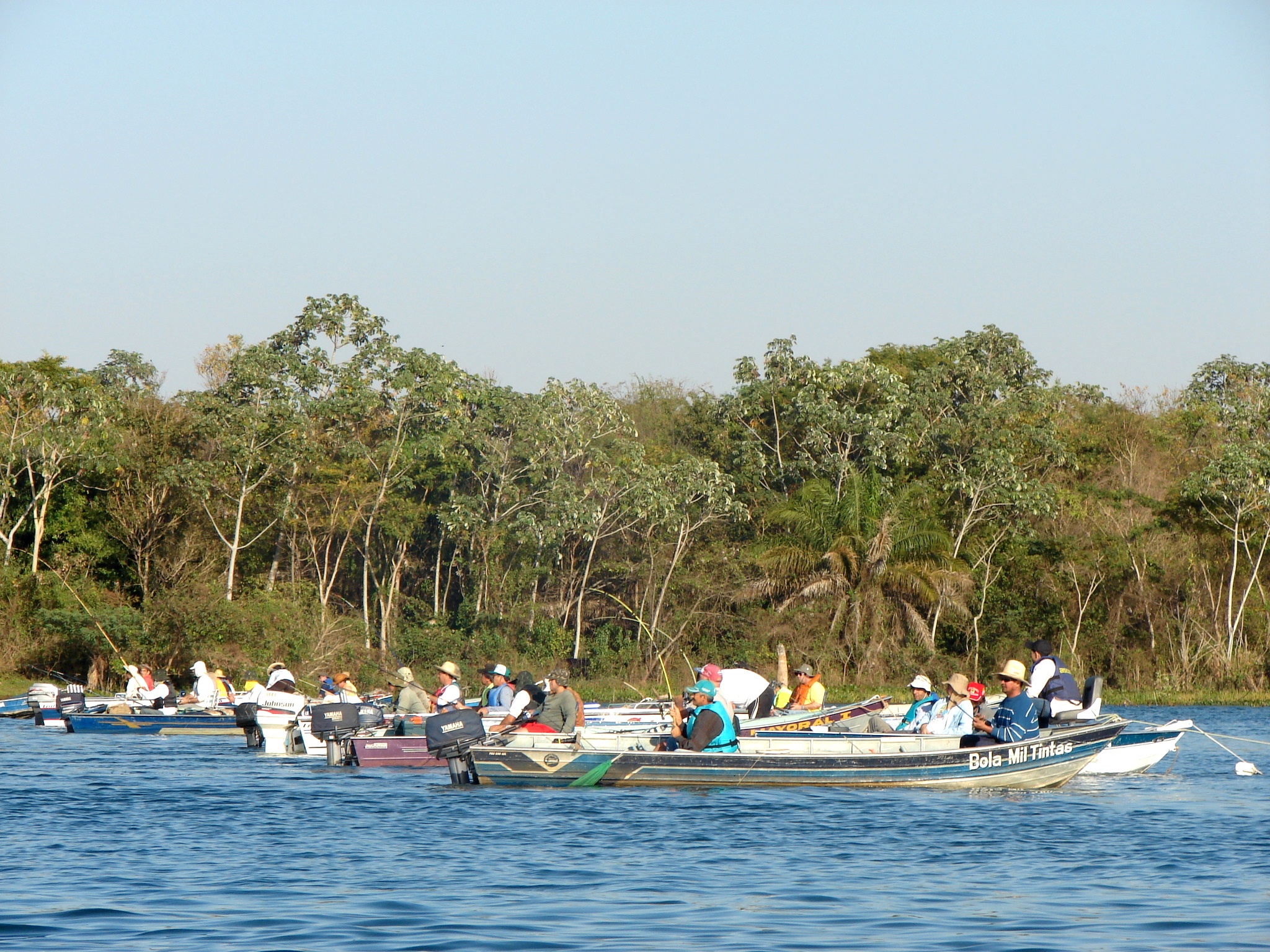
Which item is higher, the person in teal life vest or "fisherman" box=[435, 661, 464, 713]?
"fisherman" box=[435, 661, 464, 713]

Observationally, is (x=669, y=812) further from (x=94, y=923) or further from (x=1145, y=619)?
(x=1145, y=619)

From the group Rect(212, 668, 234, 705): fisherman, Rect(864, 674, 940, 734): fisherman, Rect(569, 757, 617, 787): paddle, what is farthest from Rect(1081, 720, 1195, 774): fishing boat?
Rect(212, 668, 234, 705): fisherman

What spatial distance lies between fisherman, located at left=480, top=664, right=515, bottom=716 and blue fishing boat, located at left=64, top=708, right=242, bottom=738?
6805 millimetres

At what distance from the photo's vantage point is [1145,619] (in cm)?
4238

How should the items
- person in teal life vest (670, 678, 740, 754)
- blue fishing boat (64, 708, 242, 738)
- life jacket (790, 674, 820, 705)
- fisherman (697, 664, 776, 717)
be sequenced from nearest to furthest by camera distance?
person in teal life vest (670, 678, 740, 754) → fisherman (697, 664, 776, 717) → life jacket (790, 674, 820, 705) → blue fishing boat (64, 708, 242, 738)

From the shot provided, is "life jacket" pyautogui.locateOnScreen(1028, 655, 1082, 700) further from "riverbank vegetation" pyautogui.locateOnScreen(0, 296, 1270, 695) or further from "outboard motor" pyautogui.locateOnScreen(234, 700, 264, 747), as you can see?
"riverbank vegetation" pyautogui.locateOnScreen(0, 296, 1270, 695)

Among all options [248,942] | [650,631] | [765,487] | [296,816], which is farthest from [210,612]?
[248,942]

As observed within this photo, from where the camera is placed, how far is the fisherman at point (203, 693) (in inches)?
1140

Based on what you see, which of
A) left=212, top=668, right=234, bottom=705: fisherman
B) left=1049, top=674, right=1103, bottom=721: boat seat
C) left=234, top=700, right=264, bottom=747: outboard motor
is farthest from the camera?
left=212, top=668, right=234, bottom=705: fisherman

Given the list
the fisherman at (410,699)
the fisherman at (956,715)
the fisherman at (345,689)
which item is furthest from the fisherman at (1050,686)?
the fisherman at (345,689)

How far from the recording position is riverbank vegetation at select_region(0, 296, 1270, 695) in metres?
38.1

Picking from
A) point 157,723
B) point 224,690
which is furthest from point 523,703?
point 224,690

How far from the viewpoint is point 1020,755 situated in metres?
17.4

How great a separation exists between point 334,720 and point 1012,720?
917 cm
